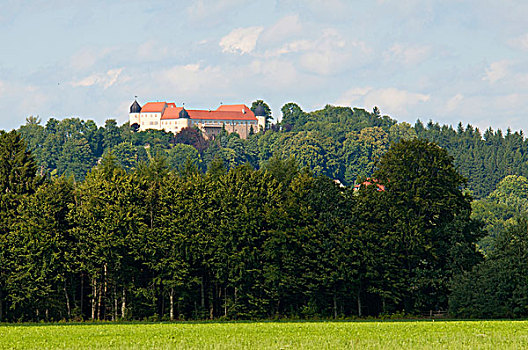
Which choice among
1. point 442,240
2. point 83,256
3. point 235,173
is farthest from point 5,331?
point 442,240

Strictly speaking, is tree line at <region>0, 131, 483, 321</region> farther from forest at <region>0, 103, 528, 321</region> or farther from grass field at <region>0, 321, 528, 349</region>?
grass field at <region>0, 321, 528, 349</region>

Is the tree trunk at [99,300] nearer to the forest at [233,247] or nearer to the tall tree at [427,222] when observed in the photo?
the forest at [233,247]

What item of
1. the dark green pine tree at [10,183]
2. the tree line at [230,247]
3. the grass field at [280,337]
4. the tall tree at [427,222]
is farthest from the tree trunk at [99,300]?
the tall tree at [427,222]

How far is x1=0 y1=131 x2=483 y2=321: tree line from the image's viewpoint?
73.2m

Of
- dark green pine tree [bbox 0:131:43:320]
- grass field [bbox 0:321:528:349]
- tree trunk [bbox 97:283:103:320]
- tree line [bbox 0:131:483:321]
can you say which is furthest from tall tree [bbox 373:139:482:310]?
dark green pine tree [bbox 0:131:43:320]

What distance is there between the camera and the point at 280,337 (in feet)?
141

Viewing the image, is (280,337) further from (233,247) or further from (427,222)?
(427,222)

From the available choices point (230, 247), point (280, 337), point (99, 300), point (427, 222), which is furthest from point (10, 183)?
point (280, 337)

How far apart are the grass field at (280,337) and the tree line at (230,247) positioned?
2250 centimetres

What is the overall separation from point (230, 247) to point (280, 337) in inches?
1278

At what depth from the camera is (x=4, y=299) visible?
72938 millimetres

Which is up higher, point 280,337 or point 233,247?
point 233,247

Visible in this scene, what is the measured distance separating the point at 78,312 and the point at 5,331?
1017 inches

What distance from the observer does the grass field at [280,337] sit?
3856 centimetres
